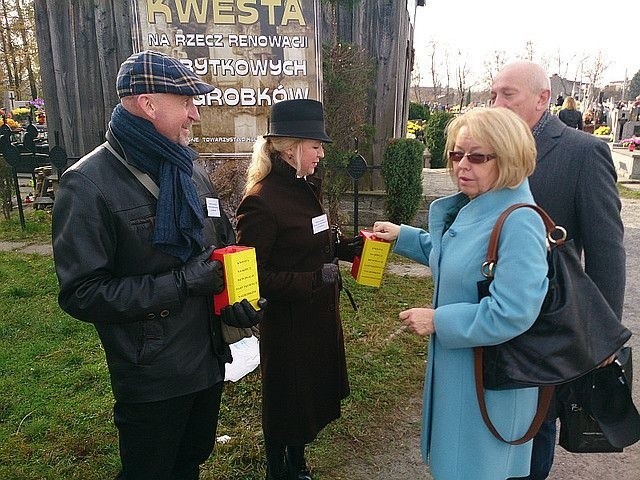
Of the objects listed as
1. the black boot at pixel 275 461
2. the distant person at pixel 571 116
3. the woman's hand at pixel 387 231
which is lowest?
the black boot at pixel 275 461

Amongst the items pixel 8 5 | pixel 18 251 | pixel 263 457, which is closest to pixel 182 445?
pixel 263 457

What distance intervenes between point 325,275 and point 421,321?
718 millimetres

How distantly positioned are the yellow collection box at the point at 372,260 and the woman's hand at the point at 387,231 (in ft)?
0.08

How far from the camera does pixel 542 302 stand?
1673 millimetres

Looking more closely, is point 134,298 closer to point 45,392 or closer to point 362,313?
point 45,392

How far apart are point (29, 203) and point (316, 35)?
23.4ft

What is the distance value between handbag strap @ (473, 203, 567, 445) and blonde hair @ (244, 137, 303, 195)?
107 cm

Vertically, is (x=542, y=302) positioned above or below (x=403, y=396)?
above

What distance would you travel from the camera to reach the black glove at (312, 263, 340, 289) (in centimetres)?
248

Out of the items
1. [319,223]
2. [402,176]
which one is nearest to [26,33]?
[402,176]

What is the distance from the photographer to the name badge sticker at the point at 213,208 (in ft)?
7.10

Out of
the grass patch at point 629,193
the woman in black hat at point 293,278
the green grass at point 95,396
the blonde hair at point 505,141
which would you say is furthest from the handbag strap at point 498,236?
the grass patch at point 629,193

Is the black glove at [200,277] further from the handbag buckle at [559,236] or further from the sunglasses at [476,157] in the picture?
the handbag buckle at [559,236]

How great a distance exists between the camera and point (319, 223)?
2.51 m
